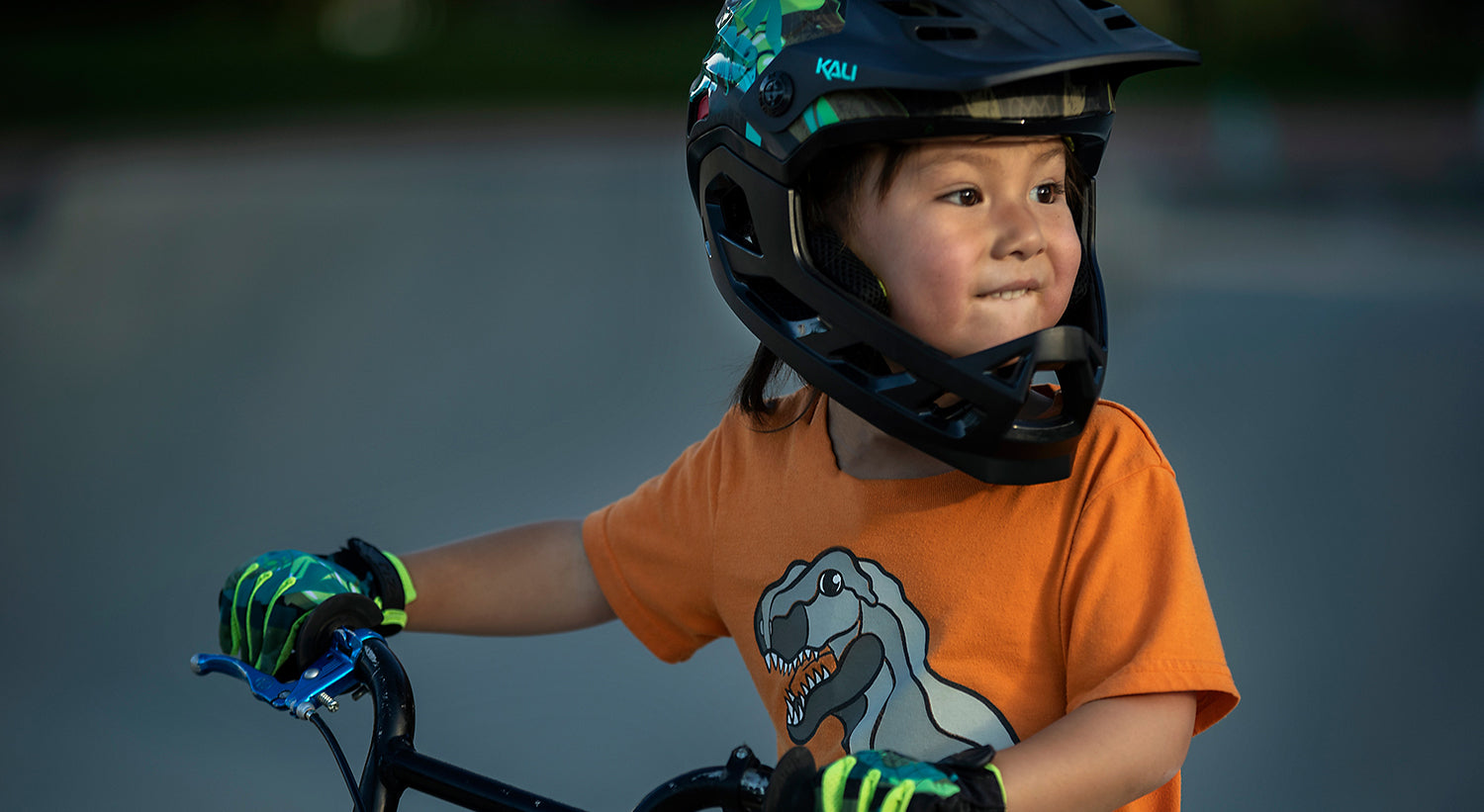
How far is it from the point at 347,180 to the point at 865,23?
31.6 feet

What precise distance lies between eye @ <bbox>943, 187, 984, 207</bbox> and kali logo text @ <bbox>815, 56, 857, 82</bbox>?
0.18m

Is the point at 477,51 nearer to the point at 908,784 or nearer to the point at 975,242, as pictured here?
the point at 975,242

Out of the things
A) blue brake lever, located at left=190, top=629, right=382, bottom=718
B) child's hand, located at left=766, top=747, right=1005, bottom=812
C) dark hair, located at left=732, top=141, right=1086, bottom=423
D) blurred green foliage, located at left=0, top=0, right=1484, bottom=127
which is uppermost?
blurred green foliage, located at left=0, top=0, right=1484, bottom=127

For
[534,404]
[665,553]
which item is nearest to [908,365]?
[665,553]

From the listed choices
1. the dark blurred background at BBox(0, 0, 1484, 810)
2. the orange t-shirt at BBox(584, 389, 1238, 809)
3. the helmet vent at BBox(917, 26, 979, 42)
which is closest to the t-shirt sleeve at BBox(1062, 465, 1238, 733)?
the orange t-shirt at BBox(584, 389, 1238, 809)

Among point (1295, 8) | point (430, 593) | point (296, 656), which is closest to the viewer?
point (296, 656)

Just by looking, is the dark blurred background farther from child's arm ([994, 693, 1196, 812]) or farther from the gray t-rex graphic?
→ child's arm ([994, 693, 1196, 812])

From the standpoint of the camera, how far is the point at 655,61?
1575cm

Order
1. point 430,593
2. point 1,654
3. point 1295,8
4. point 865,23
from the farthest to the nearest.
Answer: point 1295,8
point 1,654
point 430,593
point 865,23

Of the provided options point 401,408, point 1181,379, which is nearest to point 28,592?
point 401,408

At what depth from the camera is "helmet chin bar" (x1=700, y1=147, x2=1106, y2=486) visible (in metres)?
1.56

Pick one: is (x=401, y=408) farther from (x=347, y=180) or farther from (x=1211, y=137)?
(x=1211, y=137)

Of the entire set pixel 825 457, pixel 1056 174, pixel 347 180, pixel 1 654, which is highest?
pixel 347 180

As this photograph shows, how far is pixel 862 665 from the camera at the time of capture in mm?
1766
